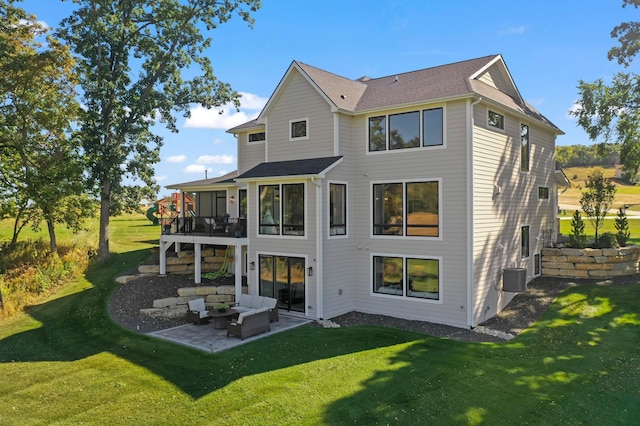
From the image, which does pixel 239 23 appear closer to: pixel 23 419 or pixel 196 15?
pixel 196 15

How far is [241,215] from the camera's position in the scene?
1992 cm

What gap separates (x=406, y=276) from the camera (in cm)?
1467

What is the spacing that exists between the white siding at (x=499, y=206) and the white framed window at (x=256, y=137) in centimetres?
993

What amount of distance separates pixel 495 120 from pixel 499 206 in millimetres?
3156

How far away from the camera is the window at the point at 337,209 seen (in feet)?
49.8

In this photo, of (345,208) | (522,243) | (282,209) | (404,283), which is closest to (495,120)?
(522,243)

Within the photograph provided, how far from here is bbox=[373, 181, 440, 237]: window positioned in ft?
46.5

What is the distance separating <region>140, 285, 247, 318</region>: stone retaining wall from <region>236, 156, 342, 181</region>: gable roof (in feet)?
15.9

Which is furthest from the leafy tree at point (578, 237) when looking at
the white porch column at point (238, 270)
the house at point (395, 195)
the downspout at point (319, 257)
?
the white porch column at point (238, 270)

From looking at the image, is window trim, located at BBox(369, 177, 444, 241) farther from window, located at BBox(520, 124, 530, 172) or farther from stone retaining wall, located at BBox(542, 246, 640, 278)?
stone retaining wall, located at BBox(542, 246, 640, 278)

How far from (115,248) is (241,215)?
42.7 ft

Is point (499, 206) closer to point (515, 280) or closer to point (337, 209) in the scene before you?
point (515, 280)

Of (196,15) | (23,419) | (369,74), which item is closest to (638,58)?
(369,74)

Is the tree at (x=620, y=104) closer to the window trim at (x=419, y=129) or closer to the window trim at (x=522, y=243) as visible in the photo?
the window trim at (x=522, y=243)
